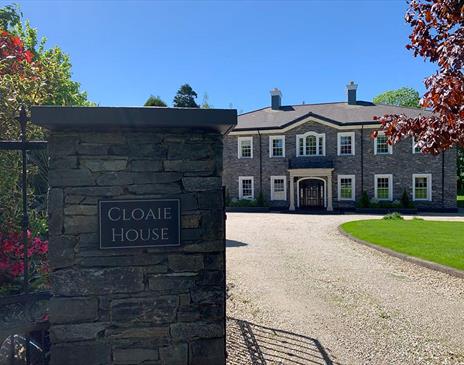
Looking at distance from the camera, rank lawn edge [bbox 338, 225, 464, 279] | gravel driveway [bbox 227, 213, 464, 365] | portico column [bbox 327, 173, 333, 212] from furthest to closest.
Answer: portico column [bbox 327, 173, 333, 212] → lawn edge [bbox 338, 225, 464, 279] → gravel driveway [bbox 227, 213, 464, 365]

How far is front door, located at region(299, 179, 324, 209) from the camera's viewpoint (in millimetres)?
26047

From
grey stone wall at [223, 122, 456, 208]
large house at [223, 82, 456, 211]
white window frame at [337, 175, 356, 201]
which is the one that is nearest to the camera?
grey stone wall at [223, 122, 456, 208]

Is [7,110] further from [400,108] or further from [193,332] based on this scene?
[400,108]

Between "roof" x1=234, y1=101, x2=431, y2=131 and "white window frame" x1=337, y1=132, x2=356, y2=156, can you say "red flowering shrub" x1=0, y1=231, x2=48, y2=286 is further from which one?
"white window frame" x1=337, y1=132, x2=356, y2=156

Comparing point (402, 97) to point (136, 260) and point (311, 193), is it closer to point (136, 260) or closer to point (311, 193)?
point (311, 193)

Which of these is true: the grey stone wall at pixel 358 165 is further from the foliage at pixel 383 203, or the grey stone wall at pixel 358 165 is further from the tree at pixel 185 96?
the tree at pixel 185 96

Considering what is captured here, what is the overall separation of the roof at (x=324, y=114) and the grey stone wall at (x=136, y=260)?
23.7 meters

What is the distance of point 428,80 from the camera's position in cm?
395

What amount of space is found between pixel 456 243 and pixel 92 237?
37.6ft

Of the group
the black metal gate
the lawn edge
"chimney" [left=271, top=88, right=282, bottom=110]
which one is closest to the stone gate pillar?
the black metal gate

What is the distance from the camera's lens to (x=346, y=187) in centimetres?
2516

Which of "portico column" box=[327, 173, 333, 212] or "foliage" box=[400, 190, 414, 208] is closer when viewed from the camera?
"foliage" box=[400, 190, 414, 208]

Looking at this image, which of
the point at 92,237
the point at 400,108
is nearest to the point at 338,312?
the point at 92,237

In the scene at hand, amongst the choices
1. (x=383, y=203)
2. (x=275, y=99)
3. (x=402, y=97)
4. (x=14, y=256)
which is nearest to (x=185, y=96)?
(x=275, y=99)
